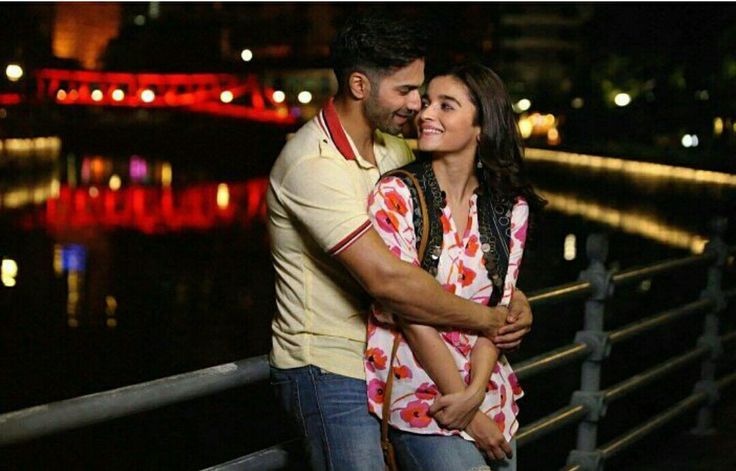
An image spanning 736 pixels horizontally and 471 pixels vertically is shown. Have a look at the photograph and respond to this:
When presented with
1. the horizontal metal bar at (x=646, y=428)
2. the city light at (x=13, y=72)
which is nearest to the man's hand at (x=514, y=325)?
the horizontal metal bar at (x=646, y=428)

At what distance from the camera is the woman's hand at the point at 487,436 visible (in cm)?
314

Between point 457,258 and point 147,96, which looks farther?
point 147,96

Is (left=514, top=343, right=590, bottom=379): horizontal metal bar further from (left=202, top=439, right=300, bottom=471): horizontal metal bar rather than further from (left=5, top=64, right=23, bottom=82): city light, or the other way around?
(left=5, top=64, right=23, bottom=82): city light

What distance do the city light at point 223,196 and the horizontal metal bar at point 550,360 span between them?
22.8 meters

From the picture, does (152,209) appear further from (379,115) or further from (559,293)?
(379,115)

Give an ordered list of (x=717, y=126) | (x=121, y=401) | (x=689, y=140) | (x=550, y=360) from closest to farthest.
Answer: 1. (x=121, y=401)
2. (x=550, y=360)
3. (x=717, y=126)
4. (x=689, y=140)

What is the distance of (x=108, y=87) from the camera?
67438mm

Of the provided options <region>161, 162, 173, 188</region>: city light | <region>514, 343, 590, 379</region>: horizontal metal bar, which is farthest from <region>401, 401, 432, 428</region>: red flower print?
<region>161, 162, 173, 188</region>: city light

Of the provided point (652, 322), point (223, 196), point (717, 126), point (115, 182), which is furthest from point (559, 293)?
point (717, 126)

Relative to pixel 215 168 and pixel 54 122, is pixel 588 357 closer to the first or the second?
pixel 215 168

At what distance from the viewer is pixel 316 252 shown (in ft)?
10.1

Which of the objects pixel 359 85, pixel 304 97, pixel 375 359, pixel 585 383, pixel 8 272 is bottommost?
pixel 8 272

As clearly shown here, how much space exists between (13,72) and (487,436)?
63081mm

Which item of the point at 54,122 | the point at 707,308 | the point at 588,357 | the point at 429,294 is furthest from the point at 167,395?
the point at 54,122
